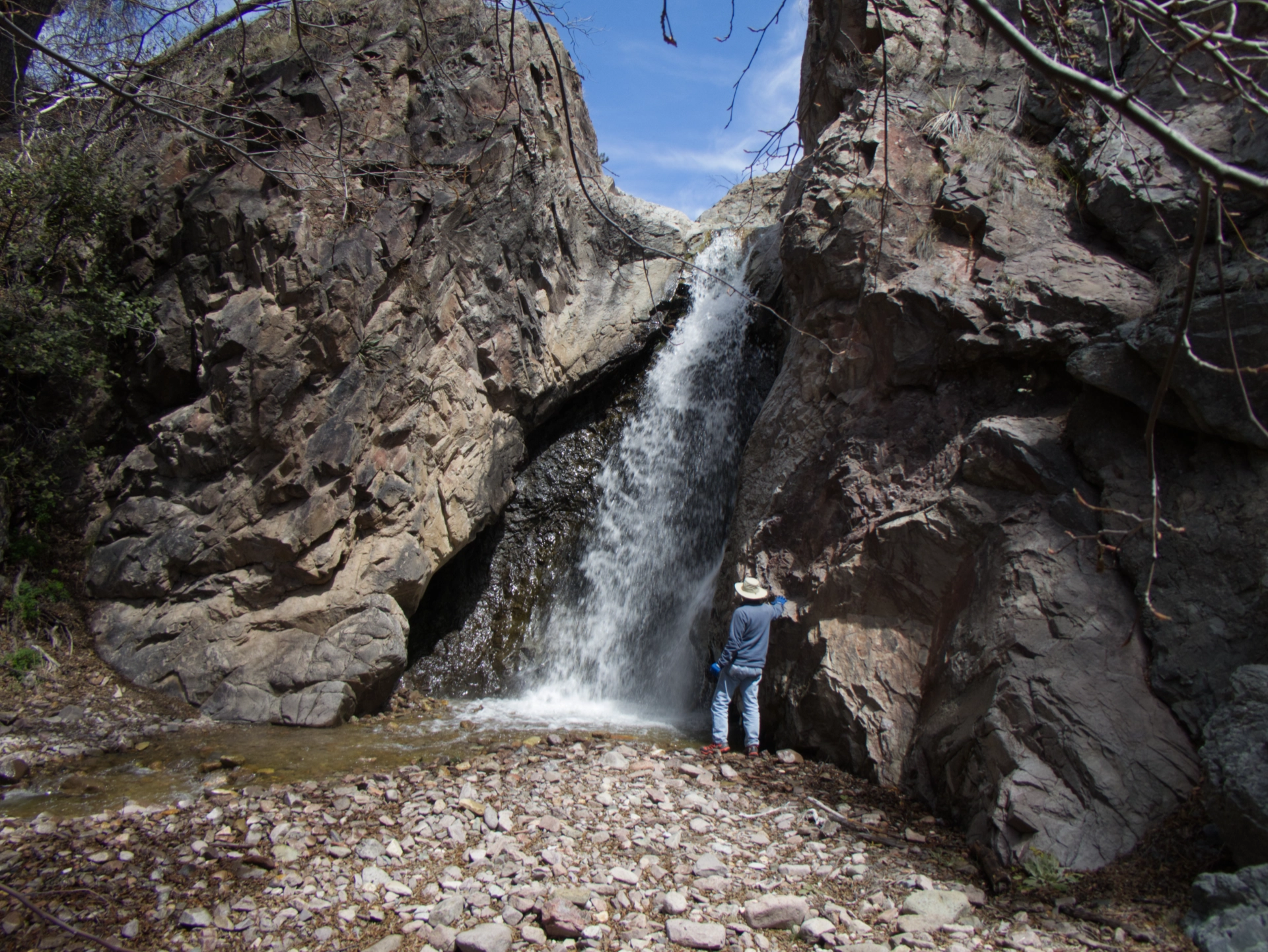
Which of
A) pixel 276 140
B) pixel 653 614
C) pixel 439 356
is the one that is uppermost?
pixel 276 140

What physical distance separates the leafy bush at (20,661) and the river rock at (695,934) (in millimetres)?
6563

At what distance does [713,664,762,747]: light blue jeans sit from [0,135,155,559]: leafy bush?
23.7 ft

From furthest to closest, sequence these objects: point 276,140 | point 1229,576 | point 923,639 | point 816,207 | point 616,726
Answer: point 276,140
point 816,207
point 616,726
point 923,639
point 1229,576

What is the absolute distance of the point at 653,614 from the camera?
371 inches

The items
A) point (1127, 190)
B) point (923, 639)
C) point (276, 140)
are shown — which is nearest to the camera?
point (923, 639)

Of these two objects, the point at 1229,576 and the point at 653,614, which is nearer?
the point at 1229,576

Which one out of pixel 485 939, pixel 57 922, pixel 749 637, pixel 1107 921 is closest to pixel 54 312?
pixel 749 637

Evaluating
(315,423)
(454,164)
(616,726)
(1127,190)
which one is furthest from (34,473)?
(1127,190)

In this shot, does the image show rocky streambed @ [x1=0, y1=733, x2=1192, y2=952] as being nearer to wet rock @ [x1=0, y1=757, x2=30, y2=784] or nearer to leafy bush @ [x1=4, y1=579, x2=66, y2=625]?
wet rock @ [x1=0, y1=757, x2=30, y2=784]

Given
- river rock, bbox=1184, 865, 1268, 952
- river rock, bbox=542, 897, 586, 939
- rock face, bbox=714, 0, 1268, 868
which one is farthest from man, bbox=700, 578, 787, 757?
river rock, bbox=1184, 865, 1268, 952

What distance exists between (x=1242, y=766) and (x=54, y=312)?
1058 cm

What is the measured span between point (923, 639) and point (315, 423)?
21.3 ft

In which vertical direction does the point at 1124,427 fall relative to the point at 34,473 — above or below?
above

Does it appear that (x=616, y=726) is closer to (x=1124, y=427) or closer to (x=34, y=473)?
(x=1124, y=427)
